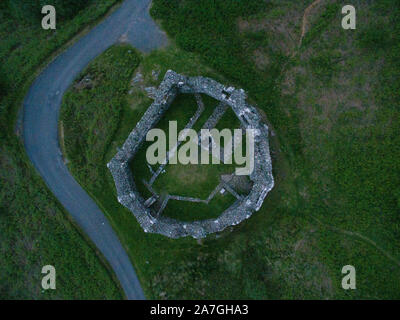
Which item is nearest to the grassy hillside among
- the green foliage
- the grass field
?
the green foliage

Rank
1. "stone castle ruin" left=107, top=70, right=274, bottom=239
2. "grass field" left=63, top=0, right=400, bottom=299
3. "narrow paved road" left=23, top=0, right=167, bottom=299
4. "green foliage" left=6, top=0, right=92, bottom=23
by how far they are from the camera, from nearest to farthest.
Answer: "stone castle ruin" left=107, top=70, right=274, bottom=239, "grass field" left=63, top=0, right=400, bottom=299, "green foliage" left=6, top=0, right=92, bottom=23, "narrow paved road" left=23, top=0, right=167, bottom=299

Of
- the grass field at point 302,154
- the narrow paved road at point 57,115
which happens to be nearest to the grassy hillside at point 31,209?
the narrow paved road at point 57,115

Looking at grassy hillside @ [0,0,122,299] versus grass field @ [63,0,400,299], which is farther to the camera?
grassy hillside @ [0,0,122,299]

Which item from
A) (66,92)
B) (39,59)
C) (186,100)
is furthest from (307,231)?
(39,59)

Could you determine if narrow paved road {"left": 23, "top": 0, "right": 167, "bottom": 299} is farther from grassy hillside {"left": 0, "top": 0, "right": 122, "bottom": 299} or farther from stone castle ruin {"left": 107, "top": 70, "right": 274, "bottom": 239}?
stone castle ruin {"left": 107, "top": 70, "right": 274, "bottom": 239}

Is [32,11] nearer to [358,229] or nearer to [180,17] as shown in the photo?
[180,17]

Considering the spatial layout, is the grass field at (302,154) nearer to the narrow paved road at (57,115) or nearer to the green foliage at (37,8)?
the narrow paved road at (57,115)

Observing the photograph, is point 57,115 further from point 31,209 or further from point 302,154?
point 302,154
